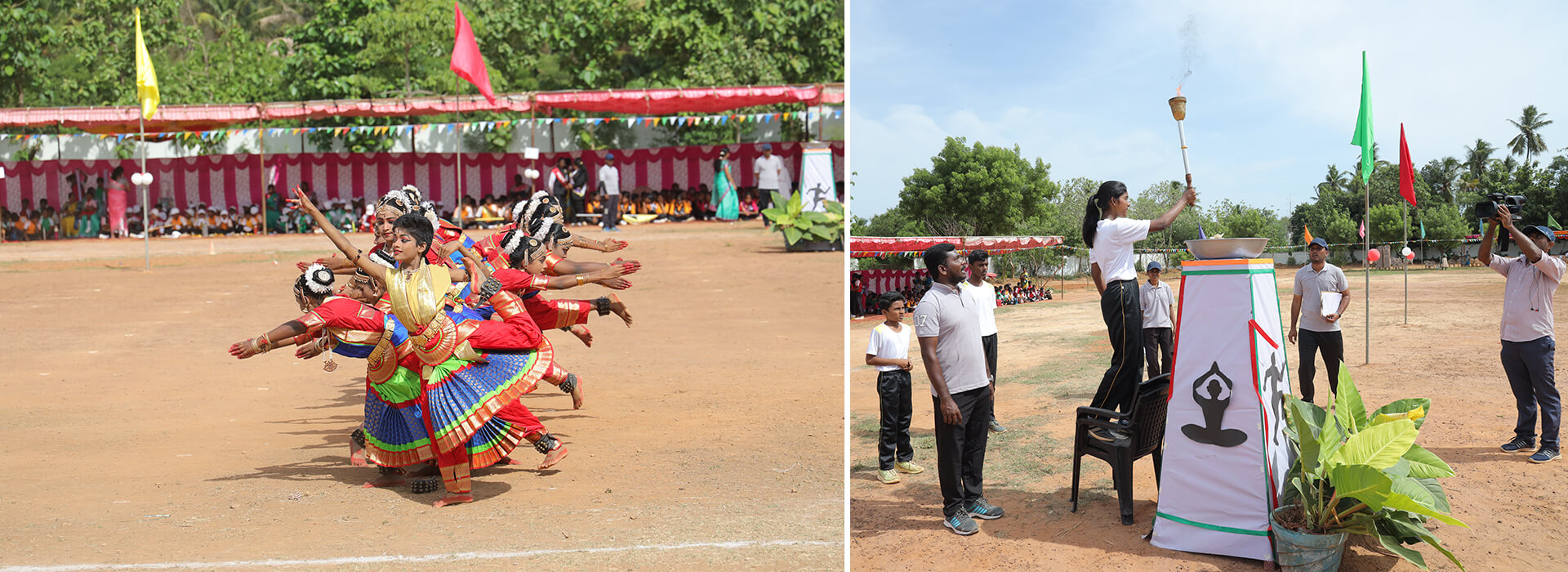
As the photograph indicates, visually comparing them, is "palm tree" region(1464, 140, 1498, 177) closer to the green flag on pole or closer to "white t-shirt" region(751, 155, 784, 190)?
the green flag on pole

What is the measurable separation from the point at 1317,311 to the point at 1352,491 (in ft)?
12.9

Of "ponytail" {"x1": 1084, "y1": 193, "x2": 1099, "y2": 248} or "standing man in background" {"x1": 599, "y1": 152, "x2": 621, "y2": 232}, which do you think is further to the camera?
"standing man in background" {"x1": 599, "y1": 152, "x2": 621, "y2": 232}

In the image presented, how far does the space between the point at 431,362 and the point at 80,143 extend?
893 inches

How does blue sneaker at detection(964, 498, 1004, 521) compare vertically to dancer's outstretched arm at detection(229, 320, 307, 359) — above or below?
below

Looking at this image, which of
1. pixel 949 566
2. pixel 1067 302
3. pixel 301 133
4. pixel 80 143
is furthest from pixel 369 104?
pixel 949 566

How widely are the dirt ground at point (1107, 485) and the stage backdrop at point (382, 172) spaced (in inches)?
469

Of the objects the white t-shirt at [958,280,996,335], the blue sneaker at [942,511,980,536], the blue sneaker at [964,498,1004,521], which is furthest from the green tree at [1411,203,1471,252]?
the blue sneaker at [942,511,980,536]

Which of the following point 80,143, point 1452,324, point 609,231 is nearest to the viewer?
point 1452,324

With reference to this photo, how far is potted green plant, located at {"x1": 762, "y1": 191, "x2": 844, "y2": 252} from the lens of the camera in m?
17.4

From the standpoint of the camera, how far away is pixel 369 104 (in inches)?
792

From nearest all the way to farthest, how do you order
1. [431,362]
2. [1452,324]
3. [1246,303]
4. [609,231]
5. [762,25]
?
[1246,303] → [431,362] → [1452,324] → [609,231] → [762,25]

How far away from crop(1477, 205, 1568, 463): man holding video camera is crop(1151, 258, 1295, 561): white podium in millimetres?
2739

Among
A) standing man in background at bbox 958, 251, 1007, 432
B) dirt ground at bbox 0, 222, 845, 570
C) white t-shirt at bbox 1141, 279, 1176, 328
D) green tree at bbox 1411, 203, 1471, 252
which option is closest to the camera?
dirt ground at bbox 0, 222, 845, 570

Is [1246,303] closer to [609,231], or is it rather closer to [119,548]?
[119,548]
